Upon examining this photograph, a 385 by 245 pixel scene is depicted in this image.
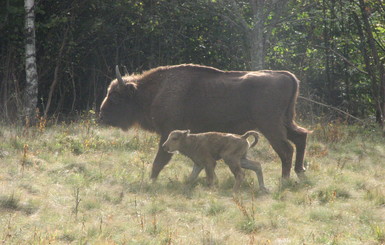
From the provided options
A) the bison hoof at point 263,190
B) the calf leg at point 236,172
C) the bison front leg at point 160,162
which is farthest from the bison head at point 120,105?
the bison hoof at point 263,190

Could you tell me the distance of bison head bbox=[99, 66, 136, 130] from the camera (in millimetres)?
10227

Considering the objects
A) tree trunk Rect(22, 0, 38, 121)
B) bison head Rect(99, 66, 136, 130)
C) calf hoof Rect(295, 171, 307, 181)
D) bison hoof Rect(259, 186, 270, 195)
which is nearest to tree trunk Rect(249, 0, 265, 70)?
bison head Rect(99, 66, 136, 130)

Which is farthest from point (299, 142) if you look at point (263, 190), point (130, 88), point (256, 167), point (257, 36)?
point (257, 36)

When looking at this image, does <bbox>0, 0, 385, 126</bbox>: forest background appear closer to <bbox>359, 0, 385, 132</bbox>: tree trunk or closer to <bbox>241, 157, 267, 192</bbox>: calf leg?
<bbox>359, 0, 385, 132</bbox>: tree trunk

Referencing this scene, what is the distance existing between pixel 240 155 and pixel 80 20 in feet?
30.3

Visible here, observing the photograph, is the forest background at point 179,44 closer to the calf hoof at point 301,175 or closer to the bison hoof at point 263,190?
the calf hoof at point 301,175

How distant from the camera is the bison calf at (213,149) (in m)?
8.81

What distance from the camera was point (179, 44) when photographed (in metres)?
17.5

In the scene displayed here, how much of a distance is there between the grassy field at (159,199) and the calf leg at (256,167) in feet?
0.43

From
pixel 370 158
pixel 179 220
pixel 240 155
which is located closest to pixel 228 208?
pixel 179 220

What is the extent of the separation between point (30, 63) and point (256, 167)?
6.88 metres

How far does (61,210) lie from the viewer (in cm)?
712

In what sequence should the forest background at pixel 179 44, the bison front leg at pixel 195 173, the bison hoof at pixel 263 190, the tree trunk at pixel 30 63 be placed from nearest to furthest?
1. the bison hoof at pixel 263 190
2. the bison front leg at pixel 195 173
3. the tree trunk at pixel 30 63
4. the forest background at pixel 179 44

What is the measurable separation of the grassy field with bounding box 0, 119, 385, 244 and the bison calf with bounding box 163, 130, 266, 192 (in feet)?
0.70
